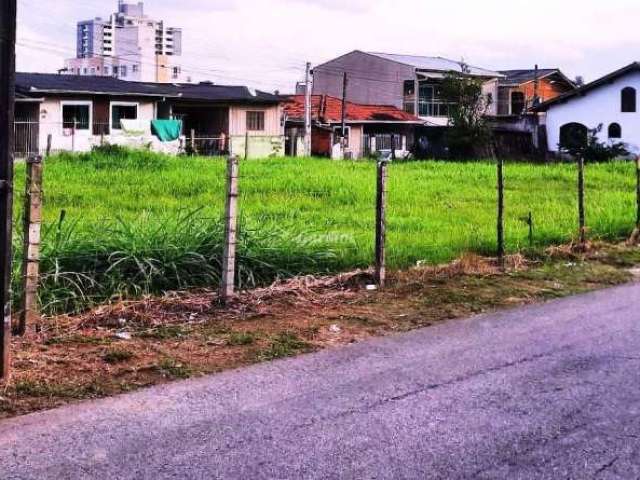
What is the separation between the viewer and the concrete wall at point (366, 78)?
5391 centimetres

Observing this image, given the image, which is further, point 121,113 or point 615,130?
point 615,130

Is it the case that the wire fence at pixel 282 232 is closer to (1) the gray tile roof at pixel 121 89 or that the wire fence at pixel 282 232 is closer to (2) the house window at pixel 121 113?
(1) the gray tile roof at pixel 121 89

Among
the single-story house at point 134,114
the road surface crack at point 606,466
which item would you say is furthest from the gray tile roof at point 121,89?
the road surface crack at point 606,466

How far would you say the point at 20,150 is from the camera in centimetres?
3178

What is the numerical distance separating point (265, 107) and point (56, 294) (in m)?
35.0

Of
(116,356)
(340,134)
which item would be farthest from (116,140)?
(116,356)

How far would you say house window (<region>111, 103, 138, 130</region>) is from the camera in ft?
117

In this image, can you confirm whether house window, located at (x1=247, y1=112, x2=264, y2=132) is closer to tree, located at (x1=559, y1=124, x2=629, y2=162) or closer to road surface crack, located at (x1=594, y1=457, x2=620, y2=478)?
tree, located at (x1=559, y1=124, x2=629, y2=162)

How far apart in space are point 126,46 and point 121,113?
44454 millimetres

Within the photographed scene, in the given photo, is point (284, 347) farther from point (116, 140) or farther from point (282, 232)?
point (116, 140)

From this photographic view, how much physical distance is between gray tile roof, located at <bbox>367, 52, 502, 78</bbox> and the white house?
905cm

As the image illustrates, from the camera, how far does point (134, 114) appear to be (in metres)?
36.3

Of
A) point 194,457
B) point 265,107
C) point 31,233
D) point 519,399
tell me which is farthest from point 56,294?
point 265,107

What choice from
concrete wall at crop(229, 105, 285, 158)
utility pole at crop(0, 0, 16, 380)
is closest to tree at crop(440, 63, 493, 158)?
concrete wall at crop(229, 105, 285, 158)
